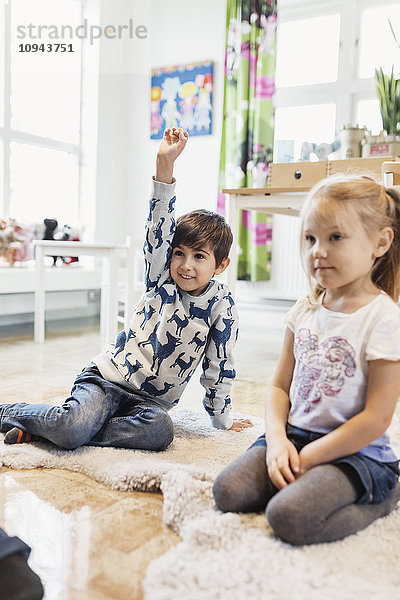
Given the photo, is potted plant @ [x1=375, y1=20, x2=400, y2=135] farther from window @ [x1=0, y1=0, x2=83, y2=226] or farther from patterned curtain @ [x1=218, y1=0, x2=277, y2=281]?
window @ [x1=0, y1=0, x2=83, y2=226]

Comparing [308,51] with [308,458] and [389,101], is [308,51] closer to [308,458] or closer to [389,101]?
[389,101]

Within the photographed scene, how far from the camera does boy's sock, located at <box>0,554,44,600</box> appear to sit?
2.35ft

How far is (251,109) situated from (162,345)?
257cm

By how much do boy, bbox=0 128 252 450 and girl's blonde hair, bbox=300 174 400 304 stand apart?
1.27 feet

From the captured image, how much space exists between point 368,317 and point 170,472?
448 millimetres

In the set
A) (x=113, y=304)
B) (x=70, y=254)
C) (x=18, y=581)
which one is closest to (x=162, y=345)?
(x=18, y=581)

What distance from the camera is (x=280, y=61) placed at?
3777mm

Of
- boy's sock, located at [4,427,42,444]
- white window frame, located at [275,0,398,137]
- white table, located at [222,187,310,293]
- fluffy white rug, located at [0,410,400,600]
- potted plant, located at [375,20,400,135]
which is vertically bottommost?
boy's sock, located at [4,427,42,444]

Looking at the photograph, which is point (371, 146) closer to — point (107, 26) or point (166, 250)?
point (166, 250)

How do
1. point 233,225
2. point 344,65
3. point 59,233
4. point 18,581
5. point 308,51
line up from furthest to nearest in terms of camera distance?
point 59,233 < point 308,51 < point 344,65 < point 233,225 < point 18,581

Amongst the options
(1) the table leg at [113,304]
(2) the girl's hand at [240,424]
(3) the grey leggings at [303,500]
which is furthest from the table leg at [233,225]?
(3) the grey leggings at [303,500]

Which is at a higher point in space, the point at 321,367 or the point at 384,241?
the point at 384,241

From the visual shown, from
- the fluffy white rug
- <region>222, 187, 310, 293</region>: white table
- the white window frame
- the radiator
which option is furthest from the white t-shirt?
the white window frame

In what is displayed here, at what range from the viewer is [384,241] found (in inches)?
38.4
